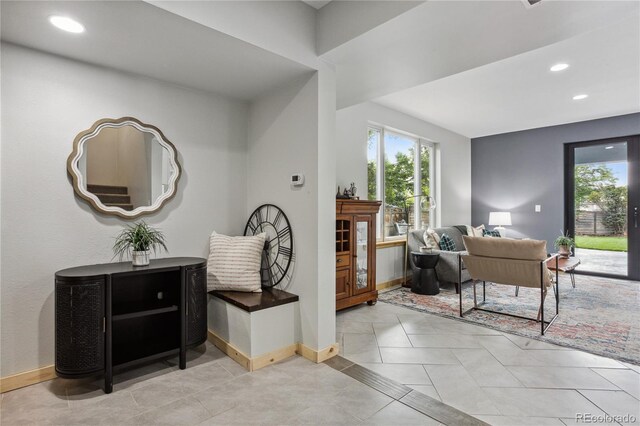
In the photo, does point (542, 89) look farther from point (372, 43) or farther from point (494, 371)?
point (494, 371)

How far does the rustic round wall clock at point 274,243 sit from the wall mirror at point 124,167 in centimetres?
82

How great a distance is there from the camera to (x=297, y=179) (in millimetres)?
2703

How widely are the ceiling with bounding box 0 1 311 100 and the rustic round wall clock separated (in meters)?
1.17

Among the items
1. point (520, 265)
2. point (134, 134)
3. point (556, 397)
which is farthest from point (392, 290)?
point (134, 134)

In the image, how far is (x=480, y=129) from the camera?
6.45 m

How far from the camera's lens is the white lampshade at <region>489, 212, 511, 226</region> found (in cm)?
637

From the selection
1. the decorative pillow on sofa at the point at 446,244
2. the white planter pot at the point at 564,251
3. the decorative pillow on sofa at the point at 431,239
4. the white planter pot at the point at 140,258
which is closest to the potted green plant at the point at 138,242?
the white planter pot at the point at 140,258

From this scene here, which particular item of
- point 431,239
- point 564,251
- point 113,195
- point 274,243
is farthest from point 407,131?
point 113,195

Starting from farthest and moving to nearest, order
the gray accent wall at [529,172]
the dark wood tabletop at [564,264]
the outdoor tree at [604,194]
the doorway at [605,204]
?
the gray accent wall at [529,172], the outdoor tree at [604,194], the doorway at [605,204], the dark wood tabletop at [564,264]

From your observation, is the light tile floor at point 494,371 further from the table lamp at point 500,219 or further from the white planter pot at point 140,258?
the table lamp at point 500,219

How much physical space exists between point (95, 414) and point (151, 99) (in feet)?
7.57

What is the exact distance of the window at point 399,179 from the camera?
4.94m

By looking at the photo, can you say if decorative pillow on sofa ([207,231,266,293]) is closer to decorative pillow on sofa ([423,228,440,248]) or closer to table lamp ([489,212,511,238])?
decorative pillow on sofa ([423,228,440,248])

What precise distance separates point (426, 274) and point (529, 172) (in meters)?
3.66
